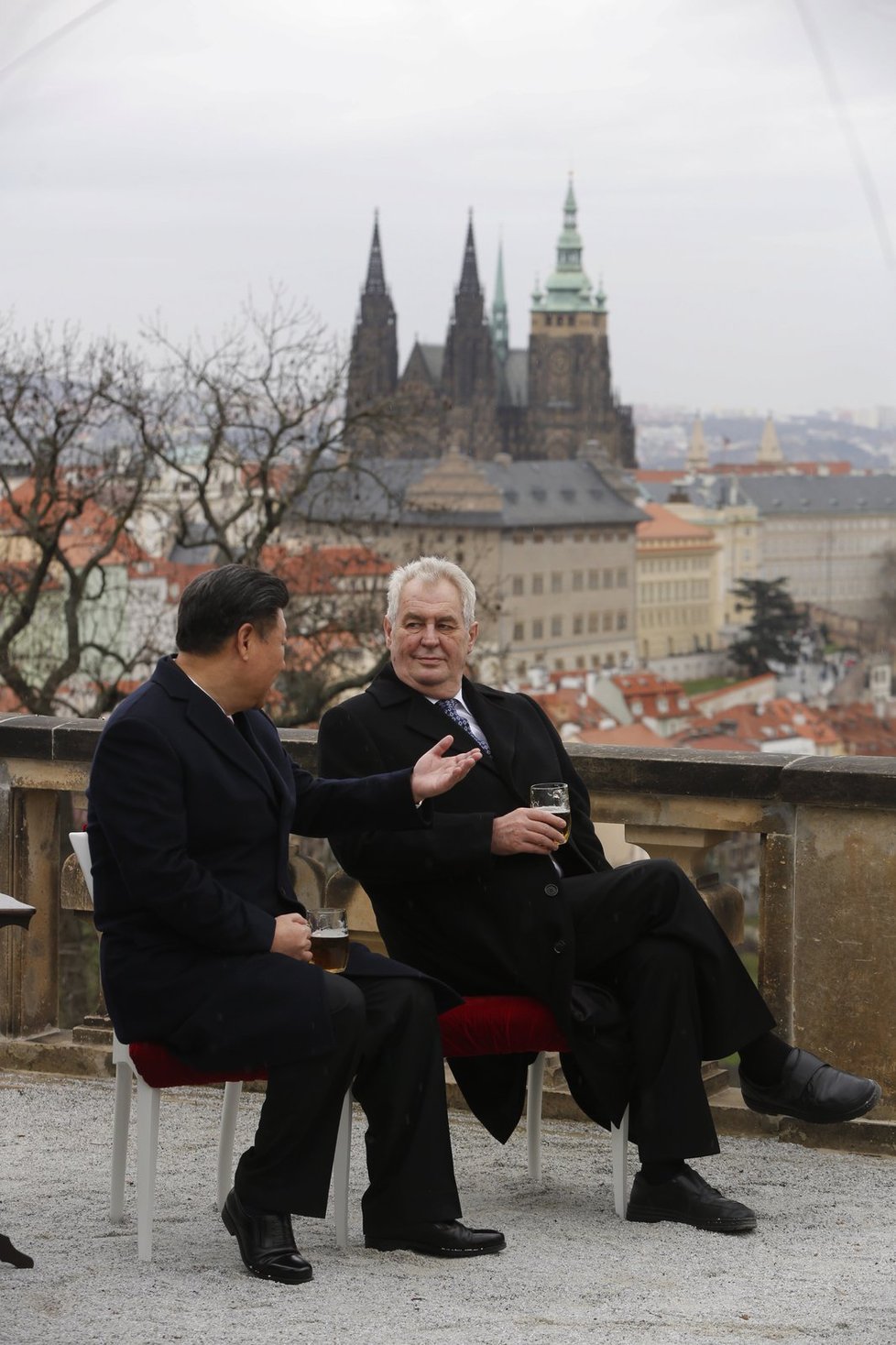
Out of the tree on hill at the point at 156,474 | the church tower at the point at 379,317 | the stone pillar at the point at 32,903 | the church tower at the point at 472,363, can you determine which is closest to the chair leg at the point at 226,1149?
the stone pillar at the point at 32,903

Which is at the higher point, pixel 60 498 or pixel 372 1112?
pixel 60 498

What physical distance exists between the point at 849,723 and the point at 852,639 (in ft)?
90.8

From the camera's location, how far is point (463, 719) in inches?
156

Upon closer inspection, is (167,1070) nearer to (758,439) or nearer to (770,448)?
(770,448)

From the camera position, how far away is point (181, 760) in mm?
3285

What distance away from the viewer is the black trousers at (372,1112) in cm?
325

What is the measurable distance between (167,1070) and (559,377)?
134 metres

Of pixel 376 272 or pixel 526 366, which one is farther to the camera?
pixel 526 366

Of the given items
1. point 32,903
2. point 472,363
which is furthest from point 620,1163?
point 472,363

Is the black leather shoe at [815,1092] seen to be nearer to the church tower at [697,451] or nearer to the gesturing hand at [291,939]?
the gesturing hand at [291,939]

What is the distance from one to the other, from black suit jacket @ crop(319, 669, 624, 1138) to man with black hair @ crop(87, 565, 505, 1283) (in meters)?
0.30

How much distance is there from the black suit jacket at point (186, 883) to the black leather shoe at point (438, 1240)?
0.39m

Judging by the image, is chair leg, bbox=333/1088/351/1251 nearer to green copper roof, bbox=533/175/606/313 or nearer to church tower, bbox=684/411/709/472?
green copper roof, bbox=533/175/606/313

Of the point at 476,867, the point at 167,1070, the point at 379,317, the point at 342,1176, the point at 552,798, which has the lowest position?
the point at 342,1176
